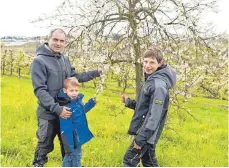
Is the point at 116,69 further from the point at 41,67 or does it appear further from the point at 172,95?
the point at 41,67

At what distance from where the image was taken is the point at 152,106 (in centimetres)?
376

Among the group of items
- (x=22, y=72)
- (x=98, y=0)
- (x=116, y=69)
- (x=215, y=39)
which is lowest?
(x=22, y=72)

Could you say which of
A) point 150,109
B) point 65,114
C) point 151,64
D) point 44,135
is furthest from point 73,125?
point 151,64

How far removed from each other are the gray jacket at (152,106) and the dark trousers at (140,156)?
0.41ft

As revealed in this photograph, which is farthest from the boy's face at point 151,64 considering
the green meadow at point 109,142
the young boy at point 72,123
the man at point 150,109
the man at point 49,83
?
the green meadow at point 109,142

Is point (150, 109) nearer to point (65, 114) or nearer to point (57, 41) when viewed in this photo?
point (65, 114)

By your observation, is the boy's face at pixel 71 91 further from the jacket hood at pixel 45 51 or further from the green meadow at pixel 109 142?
the green meadow at pixel 109 142

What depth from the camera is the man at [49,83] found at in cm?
398

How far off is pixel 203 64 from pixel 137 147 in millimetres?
2540

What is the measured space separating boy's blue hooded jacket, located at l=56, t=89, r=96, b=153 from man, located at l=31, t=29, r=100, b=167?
0.36 ft

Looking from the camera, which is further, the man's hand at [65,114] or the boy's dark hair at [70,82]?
the boy's dark hair at [70,82]

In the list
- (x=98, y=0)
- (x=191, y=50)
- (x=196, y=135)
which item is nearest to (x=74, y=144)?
(x=98, y=0)

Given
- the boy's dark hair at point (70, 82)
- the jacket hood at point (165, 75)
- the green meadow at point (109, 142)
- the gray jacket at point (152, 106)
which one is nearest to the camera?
the gray jacket at point (152, 106)

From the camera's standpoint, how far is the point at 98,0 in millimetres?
5711
